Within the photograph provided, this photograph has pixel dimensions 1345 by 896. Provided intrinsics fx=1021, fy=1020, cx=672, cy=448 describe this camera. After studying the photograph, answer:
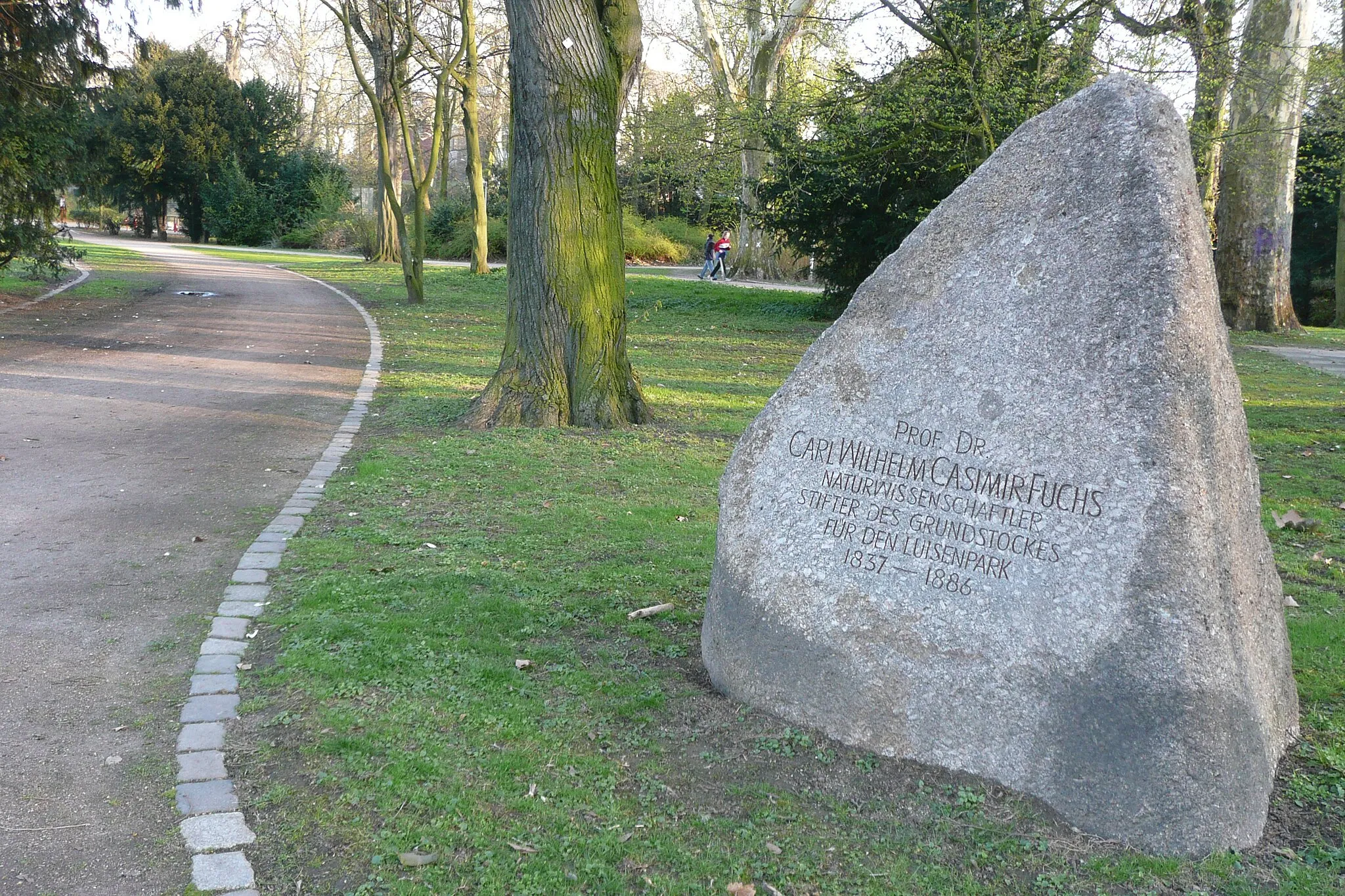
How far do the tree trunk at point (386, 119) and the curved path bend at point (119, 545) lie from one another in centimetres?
866

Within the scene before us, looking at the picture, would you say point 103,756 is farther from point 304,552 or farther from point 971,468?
point 971,468

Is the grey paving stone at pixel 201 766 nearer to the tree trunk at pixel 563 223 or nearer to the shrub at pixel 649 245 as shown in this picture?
the tree trunk at pixel 563 223

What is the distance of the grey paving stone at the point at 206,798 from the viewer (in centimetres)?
356

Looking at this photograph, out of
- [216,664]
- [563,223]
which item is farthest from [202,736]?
[563,223]

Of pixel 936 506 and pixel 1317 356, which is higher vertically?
pixel 1317 356

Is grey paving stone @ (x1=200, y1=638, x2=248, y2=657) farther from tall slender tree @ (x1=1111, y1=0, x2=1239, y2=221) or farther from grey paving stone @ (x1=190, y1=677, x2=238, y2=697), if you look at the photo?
tall slender tree @ (x1=1111, y1=0, x2=1239, y2=221)

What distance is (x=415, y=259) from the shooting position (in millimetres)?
23312

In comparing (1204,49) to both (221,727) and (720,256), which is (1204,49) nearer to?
(221,727)

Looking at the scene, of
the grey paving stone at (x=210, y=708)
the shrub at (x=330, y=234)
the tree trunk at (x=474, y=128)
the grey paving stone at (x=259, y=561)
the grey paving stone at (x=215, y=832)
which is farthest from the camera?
the shrub at (x=330, y=234)

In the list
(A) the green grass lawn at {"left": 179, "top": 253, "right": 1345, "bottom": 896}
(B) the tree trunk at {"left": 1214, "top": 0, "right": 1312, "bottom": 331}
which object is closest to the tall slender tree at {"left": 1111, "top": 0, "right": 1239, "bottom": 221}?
(B) the tree trunk at {"left": 1214, "top": 0, "right": 1312, "bottom": 331}

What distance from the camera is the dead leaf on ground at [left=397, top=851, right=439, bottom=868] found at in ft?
10.6

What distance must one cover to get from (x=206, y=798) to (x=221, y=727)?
581mm

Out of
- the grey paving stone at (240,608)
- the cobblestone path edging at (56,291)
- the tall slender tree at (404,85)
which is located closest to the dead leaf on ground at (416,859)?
the grey paving stone at (240,608)

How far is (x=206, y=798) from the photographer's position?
11.9 feet
